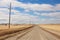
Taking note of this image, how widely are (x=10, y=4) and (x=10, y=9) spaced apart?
6.51ft

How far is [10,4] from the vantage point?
60062 mm

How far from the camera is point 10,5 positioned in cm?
6006

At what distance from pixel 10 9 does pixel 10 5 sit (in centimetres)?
161

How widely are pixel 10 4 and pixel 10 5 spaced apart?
39 cm

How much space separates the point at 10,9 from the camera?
6059 cm
